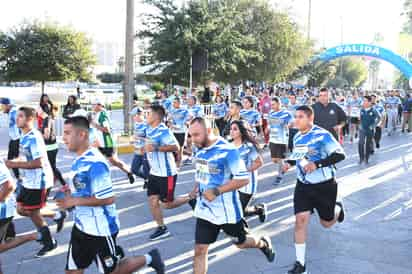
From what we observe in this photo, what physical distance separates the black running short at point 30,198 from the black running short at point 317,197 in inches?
112

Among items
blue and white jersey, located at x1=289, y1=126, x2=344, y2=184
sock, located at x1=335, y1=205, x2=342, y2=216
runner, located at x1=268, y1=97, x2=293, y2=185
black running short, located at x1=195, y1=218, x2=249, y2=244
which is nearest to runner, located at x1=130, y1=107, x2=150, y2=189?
runner, located at x1=268, y1=97, x2=293, y2=185

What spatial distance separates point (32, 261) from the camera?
208 inches

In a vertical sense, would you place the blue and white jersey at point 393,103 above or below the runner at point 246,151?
above

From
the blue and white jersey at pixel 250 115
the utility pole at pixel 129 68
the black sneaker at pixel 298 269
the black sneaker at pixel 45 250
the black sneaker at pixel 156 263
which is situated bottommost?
the black sneaker at pixel 45 250

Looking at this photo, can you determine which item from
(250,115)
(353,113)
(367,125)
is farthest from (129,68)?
(353,113)

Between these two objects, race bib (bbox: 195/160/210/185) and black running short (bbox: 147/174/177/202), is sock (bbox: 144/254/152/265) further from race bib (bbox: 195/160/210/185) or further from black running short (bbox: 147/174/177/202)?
black running short (bbox: 147/174/177/202)

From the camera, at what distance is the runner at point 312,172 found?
4.98 metres

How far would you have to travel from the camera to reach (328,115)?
362 inches

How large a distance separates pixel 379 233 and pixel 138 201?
12.5ft

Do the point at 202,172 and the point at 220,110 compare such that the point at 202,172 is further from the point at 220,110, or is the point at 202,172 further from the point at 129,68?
the point at 129,68

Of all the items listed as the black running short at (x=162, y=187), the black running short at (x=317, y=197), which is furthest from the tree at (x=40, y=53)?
the black running short at (x=317, y=197)

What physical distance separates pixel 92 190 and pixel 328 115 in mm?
6526

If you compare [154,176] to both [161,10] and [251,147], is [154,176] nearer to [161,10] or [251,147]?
[251,147]

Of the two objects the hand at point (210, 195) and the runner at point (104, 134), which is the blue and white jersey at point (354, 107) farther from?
the hand at point (210, 195)
